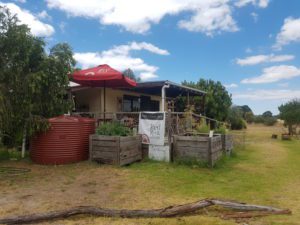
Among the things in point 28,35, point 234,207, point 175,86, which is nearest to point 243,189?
point 234,207

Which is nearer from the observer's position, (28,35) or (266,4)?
(28,35)

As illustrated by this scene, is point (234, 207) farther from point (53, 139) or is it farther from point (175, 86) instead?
point (175, 86)

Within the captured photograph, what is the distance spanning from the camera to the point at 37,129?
348 inches

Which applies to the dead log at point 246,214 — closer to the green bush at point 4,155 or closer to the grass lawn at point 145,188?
the grass lawn at point 145,188

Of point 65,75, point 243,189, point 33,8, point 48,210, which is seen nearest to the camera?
point 48,210

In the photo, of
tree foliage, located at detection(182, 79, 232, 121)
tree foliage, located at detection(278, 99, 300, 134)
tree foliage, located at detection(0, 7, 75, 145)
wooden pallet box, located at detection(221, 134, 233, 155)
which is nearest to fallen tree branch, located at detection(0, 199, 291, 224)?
tree foliage, located at detection(0, 7, 75, 145)

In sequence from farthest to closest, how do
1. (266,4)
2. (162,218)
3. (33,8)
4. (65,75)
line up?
(266,4)
(33,8)
(65,75)
(162,218)

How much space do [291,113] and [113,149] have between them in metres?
23.3

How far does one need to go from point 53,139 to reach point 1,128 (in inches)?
56.9

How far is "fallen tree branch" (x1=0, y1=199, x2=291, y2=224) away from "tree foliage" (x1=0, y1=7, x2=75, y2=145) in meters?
4.60

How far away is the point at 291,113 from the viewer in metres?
27.7

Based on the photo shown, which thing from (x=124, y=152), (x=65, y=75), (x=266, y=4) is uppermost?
(x=266, y=4)

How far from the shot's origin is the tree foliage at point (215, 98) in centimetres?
2562

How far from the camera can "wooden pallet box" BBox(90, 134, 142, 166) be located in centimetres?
882
